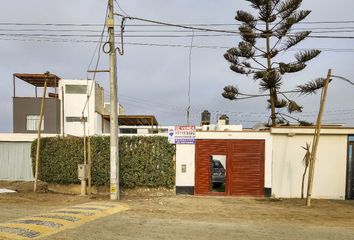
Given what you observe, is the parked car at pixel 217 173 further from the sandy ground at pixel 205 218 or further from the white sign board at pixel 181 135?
the white sign board at pixel 181 135

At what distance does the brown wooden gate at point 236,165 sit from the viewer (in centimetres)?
1908

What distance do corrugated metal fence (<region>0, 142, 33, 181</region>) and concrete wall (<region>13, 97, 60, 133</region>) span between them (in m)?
8.44

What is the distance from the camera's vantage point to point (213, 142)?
19109 mm

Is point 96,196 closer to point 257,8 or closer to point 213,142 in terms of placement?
point 213,142

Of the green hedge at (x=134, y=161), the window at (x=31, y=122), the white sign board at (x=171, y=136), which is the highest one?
the window at (x=31, y=122)

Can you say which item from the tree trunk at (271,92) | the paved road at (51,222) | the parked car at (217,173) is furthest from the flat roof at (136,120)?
the paved road at (51,222)

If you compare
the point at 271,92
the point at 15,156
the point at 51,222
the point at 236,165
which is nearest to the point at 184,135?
the point at 236,165

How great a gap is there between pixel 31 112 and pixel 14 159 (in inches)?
369

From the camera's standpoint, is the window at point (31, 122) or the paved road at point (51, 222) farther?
the window at point (31, 122)

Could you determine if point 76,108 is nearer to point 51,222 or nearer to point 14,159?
point 14,159

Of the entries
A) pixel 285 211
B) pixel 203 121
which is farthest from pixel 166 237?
pixel 203 121

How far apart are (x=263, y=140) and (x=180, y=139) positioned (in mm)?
3795

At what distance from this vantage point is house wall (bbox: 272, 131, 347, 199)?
19156mm

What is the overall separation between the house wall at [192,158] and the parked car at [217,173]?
3.64 ft
